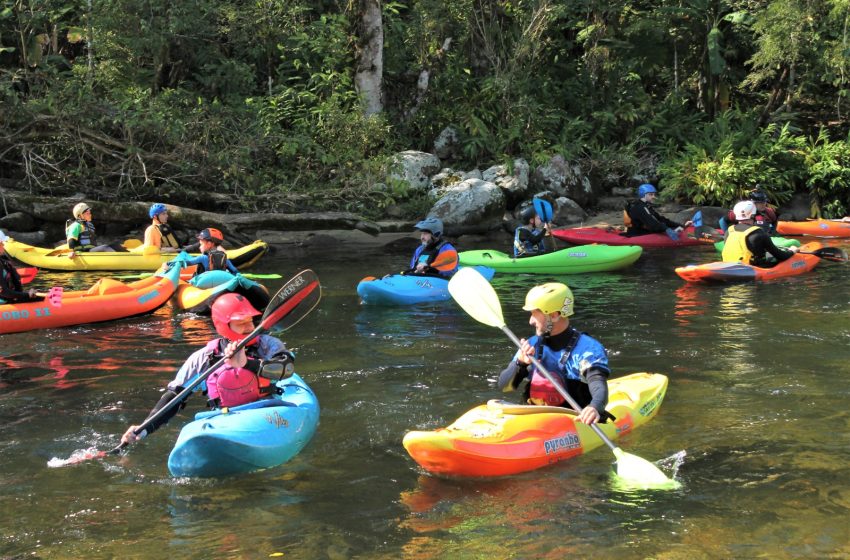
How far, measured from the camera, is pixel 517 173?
57.8ft

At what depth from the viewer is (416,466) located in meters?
5.21

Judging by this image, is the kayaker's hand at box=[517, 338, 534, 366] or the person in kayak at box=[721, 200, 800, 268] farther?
the person in kayak at box=[721, 200, 800, 268]

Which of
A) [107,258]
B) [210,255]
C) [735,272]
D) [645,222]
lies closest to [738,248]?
[735,272]

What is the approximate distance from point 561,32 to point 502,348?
14486 mm

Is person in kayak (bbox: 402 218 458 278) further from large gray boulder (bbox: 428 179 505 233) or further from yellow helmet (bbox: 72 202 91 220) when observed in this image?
large gray boulder (bbox: 428 179 505 233)

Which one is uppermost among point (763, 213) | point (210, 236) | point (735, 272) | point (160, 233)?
point (210, 236)

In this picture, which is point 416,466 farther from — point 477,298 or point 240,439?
point 477,298

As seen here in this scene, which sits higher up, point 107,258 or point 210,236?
point 210,236

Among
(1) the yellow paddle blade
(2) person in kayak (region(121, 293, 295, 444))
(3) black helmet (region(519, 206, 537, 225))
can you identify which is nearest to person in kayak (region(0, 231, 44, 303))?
(2) person in kayak (region(121, 293, 295, 444))

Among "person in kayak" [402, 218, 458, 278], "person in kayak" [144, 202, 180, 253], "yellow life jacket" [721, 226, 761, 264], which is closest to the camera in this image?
"person in kayak" [402, 218, 458, 278]

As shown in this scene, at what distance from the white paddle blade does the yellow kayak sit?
715cm

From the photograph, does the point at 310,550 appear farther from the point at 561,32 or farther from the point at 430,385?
the point at 561,32

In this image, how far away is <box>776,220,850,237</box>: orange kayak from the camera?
1559cm

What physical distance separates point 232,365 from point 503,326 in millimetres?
1655
